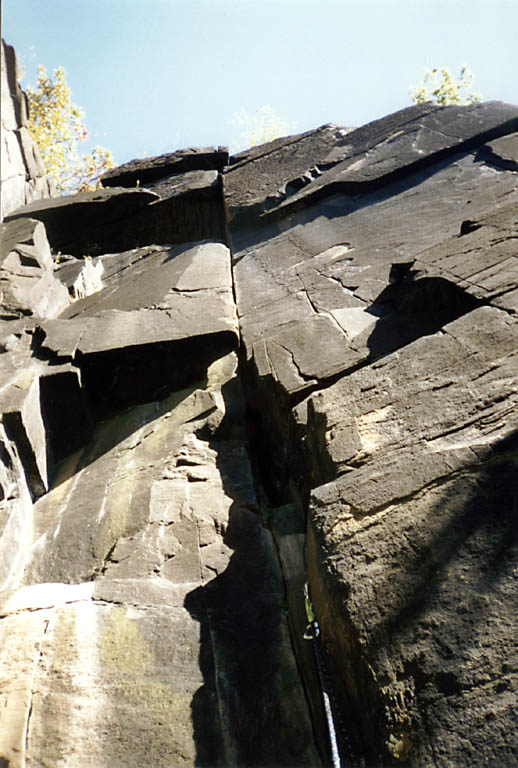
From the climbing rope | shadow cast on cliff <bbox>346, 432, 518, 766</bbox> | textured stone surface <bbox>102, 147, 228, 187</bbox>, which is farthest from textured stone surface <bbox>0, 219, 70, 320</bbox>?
shadow cast on cliff <bbox>346, 432, 518, 766</bbox>

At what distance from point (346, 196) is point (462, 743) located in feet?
16.5

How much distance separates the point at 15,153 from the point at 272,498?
6049 millimetres

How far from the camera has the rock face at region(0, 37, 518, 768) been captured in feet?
5.52

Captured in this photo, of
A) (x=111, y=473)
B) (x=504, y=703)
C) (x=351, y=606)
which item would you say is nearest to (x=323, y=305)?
(x=111, y=473)

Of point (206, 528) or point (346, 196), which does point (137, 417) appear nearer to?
point (206, 528)

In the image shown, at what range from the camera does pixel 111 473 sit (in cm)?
317

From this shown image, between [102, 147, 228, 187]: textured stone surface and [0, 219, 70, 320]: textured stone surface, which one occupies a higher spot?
[102, 147, 228, 187]: textured stone surface

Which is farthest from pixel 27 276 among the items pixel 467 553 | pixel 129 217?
pixel 467 553

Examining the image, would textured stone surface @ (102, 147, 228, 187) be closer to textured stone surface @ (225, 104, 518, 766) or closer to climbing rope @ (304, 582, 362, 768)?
textured stone surface @ (225, 104, 518, 766)

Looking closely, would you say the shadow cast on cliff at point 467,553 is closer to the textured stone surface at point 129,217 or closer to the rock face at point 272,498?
the rock face at point 272,498

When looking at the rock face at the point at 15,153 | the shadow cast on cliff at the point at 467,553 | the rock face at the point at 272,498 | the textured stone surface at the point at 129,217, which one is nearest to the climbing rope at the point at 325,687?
the rock face at the point at 272,498

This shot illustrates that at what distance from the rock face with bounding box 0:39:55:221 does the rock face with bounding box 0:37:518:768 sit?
6.19 feet

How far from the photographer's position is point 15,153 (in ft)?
22.8

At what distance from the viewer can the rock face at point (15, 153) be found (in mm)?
6543
